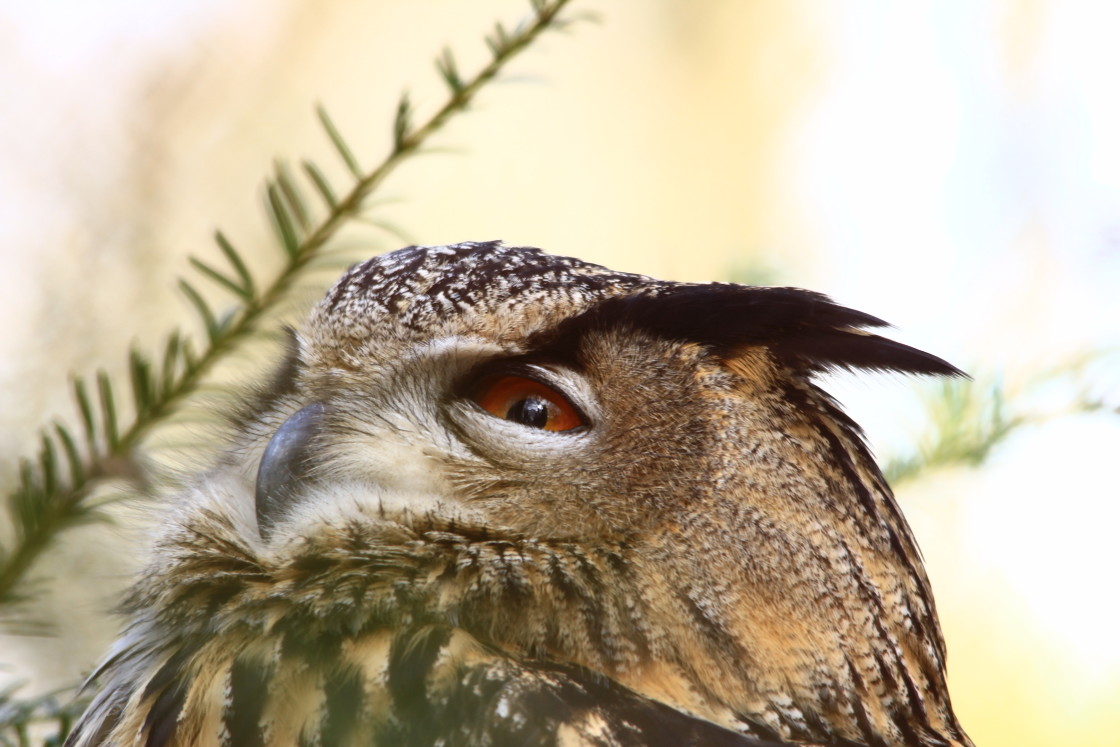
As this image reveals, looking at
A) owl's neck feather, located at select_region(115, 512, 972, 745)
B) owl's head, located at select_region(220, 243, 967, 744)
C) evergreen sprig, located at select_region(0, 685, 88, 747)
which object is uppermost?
owl's head, located at select_region(220, 243, 967, 744)

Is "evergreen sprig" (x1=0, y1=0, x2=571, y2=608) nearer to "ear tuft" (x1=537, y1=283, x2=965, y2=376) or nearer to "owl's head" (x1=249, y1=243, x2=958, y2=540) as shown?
"owl's head" (x1=249, y1=243, x2=958, y2=540)

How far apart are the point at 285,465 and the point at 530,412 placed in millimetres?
285

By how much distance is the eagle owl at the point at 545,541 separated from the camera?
1.04m

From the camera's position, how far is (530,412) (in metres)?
1.24

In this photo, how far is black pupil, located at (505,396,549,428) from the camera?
1238 mm

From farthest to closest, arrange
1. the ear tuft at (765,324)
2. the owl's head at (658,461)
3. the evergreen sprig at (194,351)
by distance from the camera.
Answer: the ear tuft at (765,324) < the owl's head at (658,461) < the evergreen sprig at (194,351)

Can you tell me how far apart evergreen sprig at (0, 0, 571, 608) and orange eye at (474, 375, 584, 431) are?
268 mm

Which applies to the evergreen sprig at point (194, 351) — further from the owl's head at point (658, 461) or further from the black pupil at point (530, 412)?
the black pupil at point (530, 412)

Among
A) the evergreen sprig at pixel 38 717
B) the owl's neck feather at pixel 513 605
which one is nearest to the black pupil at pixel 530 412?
the owl's neck feather at pixel 513 605

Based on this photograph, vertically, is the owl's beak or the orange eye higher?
the orange eye

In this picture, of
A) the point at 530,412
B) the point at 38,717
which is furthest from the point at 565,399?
the point at 38,717

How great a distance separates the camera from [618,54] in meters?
4.99

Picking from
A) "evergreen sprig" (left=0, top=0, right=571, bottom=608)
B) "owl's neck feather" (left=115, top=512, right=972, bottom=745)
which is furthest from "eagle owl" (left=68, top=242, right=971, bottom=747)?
"evergreen sprig" (left=0, top=0, right=571, bottom=608)

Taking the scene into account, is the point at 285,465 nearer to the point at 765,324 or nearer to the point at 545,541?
the point at 545,541
